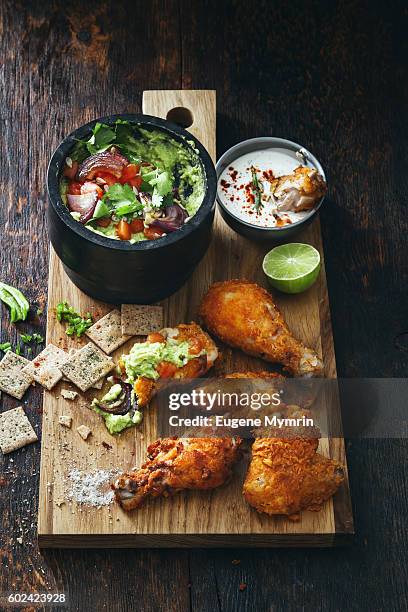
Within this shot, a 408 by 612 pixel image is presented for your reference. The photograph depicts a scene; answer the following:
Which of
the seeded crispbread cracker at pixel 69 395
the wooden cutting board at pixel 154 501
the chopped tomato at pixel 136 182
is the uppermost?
the chopped tomato at pixel 136 182

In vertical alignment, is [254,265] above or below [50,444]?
above

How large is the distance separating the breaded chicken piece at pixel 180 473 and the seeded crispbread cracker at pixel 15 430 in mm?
559

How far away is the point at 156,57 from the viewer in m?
5.84

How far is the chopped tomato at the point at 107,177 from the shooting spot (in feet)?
15.5

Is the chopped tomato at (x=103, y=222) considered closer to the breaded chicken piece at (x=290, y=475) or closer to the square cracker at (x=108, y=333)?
the square cracker at (x=108, y=333)

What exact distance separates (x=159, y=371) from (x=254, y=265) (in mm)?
832

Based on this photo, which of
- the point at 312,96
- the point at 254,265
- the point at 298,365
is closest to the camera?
the point at 298,365

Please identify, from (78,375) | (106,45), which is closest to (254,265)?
(78,375)

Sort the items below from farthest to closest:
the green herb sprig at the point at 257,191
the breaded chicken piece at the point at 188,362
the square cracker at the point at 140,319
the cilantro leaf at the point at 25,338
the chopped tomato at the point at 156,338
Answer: the green herb sprig at the point at 257,191 → the cilantro leaf at the point at 25,338 → the square cracker at the point at 140,319 → the chopped tomato at the point at 156,338 → the breaded chicken piece at the point at 188,362

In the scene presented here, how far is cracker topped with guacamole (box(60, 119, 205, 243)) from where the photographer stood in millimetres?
4621

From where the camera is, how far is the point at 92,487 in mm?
4414

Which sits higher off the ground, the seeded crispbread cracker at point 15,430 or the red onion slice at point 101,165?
the red onion slice at point 101,165

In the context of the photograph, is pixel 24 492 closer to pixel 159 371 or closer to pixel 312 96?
pixel 159 371

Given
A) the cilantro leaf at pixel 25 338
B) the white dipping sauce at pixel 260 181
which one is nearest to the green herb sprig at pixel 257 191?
the white dipping sauce at pixel 260 181
